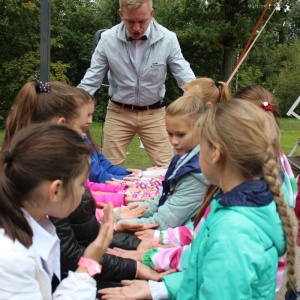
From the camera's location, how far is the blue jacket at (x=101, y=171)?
335cm

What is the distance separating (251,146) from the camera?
155 cm

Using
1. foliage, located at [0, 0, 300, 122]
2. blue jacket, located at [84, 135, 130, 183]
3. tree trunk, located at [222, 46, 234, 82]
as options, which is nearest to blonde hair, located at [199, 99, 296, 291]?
blue jacket, located at [84, 135, 130, 183]

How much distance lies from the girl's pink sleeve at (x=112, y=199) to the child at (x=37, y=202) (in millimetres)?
1131

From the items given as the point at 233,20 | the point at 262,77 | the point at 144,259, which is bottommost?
the point at 262,77

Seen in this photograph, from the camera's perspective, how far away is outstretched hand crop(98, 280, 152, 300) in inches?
74.3

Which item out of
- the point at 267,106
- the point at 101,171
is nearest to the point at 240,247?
the point at 267,106

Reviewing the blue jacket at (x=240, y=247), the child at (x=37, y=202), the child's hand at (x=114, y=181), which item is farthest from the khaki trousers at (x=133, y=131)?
the blue jacket at (x=240, y=247)

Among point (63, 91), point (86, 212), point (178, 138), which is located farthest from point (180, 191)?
point (63, 91)

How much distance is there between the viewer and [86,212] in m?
2.08

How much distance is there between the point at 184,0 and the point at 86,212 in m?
18.4

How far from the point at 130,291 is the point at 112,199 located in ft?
3.09

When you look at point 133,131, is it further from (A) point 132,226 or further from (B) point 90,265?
(B) point 90,265

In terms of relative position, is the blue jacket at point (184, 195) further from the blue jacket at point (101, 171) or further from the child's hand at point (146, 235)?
the blue jacket at point (101, 171)

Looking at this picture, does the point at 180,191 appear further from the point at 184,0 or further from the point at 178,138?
the point at 184,0
